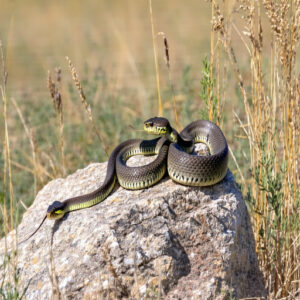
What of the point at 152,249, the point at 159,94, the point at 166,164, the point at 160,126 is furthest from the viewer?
the point at 159,94

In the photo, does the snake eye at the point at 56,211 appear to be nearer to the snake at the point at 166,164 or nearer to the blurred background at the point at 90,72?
the snake at the point at 166,164

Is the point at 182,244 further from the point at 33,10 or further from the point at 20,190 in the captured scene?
the point at 33,10

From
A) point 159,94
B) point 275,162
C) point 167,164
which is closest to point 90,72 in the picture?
point 159,94

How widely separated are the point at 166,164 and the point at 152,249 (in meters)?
1.00

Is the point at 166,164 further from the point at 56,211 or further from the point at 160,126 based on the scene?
the point at 56,211

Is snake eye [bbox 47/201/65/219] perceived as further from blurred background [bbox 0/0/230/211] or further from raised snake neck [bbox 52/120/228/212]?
blurred background [bbox 0/0/230/211]

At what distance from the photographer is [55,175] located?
784 centimetres

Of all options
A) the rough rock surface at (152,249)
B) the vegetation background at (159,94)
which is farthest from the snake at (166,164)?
the vegetation background at (159,94)

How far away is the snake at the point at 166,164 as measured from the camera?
16.7 feet

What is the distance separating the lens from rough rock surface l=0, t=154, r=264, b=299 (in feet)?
15.3

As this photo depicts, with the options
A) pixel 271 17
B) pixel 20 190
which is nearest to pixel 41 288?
pixel 271 17

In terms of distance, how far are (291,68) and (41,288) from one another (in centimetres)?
330

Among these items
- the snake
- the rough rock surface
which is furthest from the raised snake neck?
the rough rock surface

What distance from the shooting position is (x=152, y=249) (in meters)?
4.75
